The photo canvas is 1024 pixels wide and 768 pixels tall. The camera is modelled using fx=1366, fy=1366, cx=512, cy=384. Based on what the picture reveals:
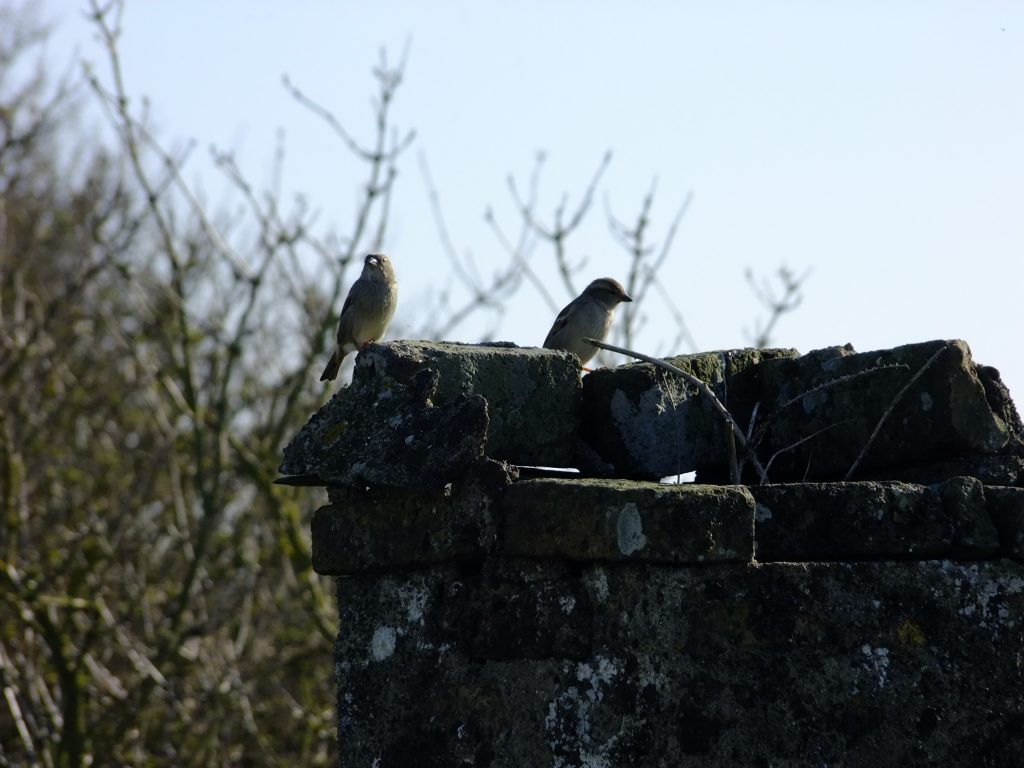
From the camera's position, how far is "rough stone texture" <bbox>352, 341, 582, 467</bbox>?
12.2 feet

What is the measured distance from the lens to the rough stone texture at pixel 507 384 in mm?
3727

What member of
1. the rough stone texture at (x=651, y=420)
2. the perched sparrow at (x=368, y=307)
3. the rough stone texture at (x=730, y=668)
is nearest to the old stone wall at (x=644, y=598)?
the rough stone texture at (x=730, y=668)

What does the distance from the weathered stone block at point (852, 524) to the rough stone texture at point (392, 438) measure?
0.77 metres

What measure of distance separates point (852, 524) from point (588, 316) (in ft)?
16.4

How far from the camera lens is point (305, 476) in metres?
3.76

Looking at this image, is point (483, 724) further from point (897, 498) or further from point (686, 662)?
point (897, 498)

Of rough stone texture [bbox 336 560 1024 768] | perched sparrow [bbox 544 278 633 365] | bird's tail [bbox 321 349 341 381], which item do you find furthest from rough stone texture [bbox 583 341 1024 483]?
bird's tail [bbox 321 349 341 381]

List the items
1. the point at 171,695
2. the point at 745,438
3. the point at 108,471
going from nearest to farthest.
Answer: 1. the point at 745,438
2. the point at 171,695
3. the point at 108,471

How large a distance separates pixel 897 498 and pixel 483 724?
118cm

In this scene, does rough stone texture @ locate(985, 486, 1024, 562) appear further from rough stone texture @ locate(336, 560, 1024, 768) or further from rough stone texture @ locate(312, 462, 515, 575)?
rough stone texture @ locate(312, 462, 515, 575)

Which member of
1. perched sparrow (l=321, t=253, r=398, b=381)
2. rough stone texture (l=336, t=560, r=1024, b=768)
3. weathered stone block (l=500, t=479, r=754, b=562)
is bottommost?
rough stone texture (l=336, t=560, r=1024, b=768)

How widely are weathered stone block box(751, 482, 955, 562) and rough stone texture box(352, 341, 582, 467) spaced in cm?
74

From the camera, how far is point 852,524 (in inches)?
133

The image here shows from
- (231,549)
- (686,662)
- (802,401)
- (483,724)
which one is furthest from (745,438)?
(231,549)
